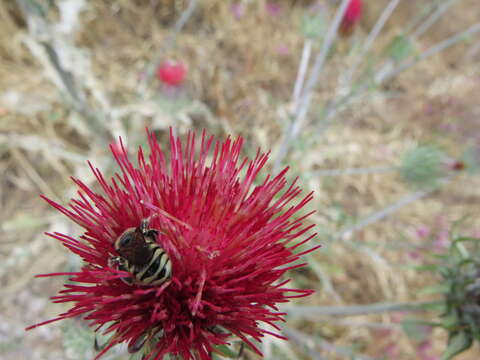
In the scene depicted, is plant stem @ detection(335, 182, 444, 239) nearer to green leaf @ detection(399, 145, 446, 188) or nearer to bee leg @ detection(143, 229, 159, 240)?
green leaf @ detection(399, 145, 446, 188)

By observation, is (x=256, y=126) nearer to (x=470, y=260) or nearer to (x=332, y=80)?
(x=332, y=80)

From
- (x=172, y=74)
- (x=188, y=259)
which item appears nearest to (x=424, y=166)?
(x=172, y=74)

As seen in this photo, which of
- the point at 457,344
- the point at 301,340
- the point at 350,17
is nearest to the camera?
the point at 457,344

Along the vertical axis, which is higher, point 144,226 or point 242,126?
point 242,126

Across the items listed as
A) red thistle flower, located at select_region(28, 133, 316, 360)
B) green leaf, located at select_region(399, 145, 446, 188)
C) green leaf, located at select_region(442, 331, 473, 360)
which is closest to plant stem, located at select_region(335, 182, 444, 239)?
green leaf, located at select_region(399, 145, 446, 188)

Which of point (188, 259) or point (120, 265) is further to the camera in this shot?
point (188, 259)

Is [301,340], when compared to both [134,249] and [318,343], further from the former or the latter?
[134,249]

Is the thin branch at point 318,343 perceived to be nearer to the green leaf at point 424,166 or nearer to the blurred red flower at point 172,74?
the green leaf at point 424,166
